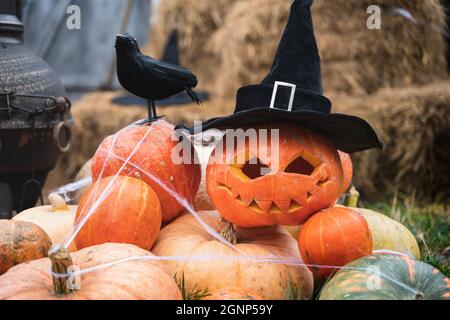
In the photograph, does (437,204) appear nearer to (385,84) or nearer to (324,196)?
(385,84)

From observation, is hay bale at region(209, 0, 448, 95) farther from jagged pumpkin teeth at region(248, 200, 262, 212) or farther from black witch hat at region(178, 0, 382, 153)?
jagged pumpkin teeth at region(248, 200, 262, 212)

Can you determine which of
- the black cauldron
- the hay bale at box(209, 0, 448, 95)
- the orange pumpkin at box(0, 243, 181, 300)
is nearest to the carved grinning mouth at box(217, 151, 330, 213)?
the orange pumpkin at box(0, 243, 181, 300)

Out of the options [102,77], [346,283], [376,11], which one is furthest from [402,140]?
[102,77]

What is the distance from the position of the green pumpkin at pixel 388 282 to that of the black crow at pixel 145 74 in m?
0.87

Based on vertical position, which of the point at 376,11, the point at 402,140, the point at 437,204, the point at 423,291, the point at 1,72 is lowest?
the point at 437,204

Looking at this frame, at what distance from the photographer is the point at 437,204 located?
4.33m

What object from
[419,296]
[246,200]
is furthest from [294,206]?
[419,296]

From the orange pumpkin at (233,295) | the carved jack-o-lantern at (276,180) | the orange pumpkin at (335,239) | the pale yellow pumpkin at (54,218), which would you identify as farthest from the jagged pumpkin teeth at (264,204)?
the pale yellow pumpkin at (54,218)

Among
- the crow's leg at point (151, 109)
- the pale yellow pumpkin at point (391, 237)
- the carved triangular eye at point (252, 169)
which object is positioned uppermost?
the crow's leg at point (151, 109)

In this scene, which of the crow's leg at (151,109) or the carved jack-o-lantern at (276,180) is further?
the crow's leg at (151,109)

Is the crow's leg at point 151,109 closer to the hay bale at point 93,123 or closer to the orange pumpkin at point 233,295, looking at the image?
the orange pumpkin at point 233,295

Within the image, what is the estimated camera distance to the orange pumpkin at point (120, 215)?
1882 millimetres

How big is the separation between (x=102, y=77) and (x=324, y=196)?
6.19m

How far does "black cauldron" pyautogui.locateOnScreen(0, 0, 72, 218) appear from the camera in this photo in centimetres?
282
